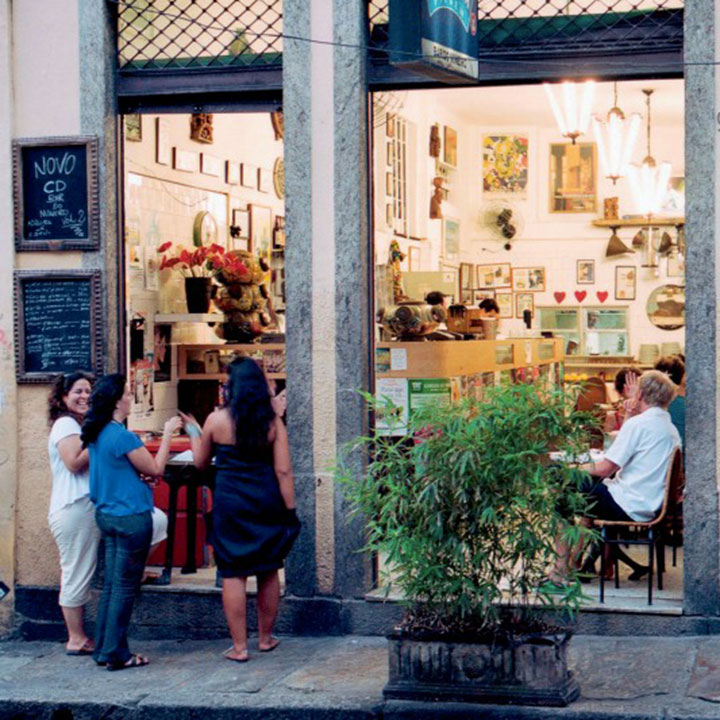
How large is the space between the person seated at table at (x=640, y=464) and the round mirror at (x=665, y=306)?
693cm

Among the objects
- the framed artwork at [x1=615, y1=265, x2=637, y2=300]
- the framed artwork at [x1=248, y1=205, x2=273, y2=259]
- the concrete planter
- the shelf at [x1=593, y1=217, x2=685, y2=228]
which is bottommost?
the concrete planter

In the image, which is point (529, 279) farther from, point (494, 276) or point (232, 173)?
point (232, 173)

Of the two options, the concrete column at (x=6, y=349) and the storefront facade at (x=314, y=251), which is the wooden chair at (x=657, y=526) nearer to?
the storefront facade at (x=314, y=251)

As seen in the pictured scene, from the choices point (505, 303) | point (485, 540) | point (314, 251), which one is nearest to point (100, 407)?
point (314, 251)

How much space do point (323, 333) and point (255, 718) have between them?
2.53 m

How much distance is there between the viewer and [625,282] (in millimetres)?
16281

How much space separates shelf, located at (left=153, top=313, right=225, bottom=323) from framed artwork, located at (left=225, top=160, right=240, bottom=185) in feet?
3.66

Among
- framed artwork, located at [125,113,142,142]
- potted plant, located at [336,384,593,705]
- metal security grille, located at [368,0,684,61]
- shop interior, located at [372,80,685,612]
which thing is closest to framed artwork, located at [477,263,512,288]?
shop interior, located at [372,80,685,612]

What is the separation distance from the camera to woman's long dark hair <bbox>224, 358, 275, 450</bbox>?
812cm

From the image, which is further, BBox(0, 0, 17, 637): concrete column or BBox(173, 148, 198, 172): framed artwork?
BBox(173, 148, 198, 172): framed artwork

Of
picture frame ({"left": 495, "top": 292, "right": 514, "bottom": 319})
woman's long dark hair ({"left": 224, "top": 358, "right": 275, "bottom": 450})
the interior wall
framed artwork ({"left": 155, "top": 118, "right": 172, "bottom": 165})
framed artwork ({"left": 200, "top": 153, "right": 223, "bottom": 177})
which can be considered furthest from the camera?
picture frame ({"left": 495, "top": 292, "right": 514, "bottom": 319})

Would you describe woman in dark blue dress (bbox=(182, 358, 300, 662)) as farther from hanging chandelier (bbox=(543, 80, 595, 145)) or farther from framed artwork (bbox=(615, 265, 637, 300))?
framed artwork (bbox=(615, 265, 637, 300))

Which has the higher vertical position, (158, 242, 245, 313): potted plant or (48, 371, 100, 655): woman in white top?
(158, 242, 245, 313): potted plant

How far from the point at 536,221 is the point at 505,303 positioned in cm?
102
